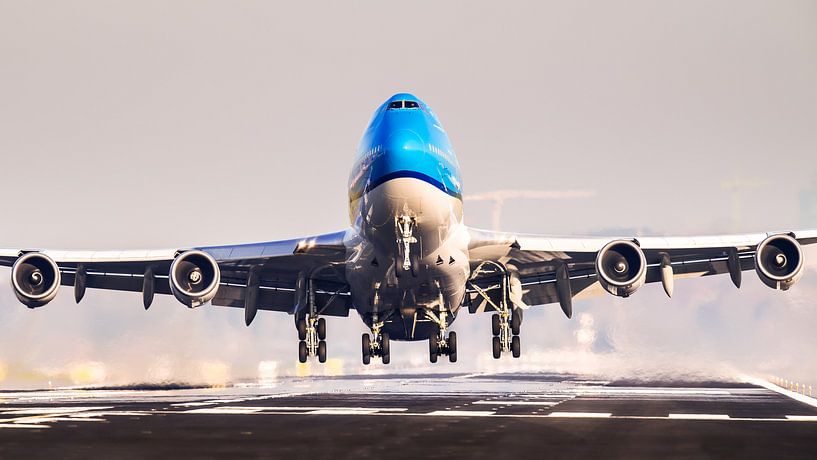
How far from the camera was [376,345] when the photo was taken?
40.4 m

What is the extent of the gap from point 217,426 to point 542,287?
868 inches

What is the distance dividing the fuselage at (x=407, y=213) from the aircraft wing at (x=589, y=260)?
222 cm

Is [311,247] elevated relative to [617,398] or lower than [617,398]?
elevated

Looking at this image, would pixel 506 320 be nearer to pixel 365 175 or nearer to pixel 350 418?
pixel 365 175

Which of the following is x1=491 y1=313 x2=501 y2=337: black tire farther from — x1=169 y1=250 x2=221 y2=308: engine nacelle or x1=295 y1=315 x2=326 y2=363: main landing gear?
x1=169 y1=250 x2=221 y2=308: engine nacelle

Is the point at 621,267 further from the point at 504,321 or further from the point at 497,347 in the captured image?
the point at 497,347

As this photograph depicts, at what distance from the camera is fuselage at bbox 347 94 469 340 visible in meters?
31.0

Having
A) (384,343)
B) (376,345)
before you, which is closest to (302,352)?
(376,345)

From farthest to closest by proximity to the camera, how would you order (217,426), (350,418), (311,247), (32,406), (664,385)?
(664,385)
(311,247)
(32,406)
(350,418)
(217,426)

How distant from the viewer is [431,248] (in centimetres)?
3356

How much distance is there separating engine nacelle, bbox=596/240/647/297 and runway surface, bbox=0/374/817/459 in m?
4.30

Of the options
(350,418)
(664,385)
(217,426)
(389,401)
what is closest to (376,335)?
(389,401)

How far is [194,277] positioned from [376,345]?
8.27m

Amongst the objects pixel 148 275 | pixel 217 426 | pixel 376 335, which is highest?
pixel 148 275
